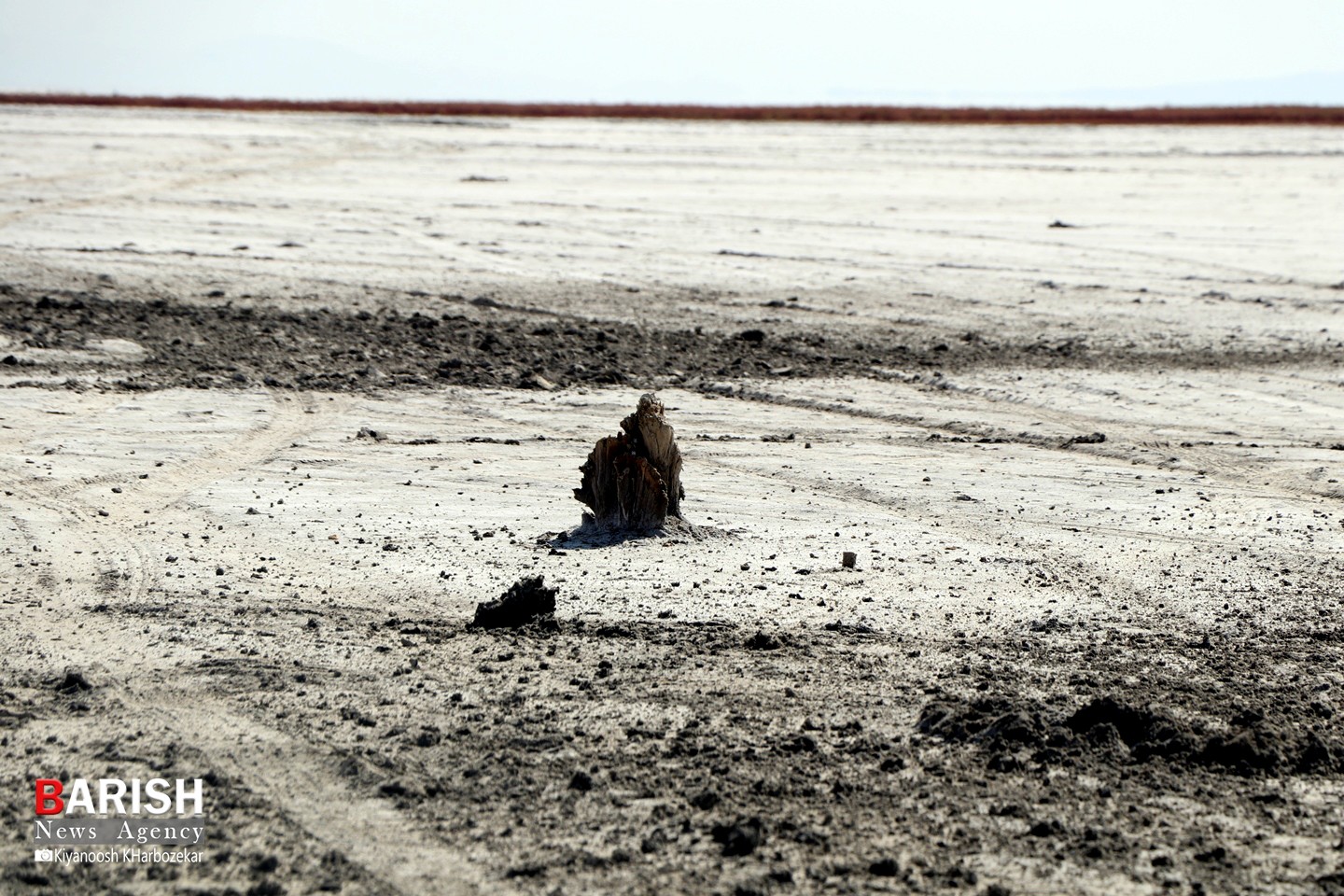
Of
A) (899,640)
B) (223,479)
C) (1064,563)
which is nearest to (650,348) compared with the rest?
(223,479)

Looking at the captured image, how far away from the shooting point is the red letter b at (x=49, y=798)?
12.4 feet

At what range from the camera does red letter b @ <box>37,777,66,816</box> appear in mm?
3789

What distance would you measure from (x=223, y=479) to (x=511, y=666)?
299 cm

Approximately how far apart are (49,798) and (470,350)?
663 centimetres

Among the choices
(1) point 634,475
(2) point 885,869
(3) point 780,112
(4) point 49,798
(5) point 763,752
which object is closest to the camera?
(2) point 885,869

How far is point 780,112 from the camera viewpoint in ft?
133

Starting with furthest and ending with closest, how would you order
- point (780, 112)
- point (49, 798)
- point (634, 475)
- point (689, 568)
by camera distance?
point (780, 112)
point (634, 475)
point (689, 568)
point (49, 798)

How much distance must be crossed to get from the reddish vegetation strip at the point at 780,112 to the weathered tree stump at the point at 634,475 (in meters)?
32.4

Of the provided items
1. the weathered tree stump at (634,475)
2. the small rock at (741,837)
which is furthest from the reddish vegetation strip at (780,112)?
the small rock at (741,837)

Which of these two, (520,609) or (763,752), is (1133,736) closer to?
(763,752)

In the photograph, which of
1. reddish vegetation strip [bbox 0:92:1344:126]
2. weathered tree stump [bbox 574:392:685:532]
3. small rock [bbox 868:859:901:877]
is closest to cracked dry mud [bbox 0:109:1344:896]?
small rock [bbox 868:859:901:877]

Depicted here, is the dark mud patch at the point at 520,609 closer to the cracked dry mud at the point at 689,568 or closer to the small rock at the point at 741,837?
the cracked dry mud at the point at 689,568

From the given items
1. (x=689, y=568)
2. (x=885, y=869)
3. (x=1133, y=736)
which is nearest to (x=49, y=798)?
(x=885, y=869)

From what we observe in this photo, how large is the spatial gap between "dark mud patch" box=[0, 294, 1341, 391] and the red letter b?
5.43m
